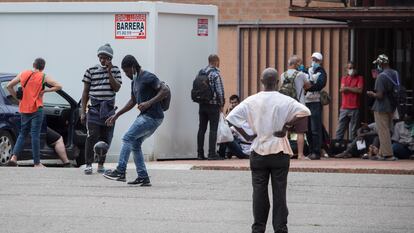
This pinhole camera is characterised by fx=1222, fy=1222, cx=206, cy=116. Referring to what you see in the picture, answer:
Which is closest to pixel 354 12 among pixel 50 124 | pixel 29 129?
pixel 50 124

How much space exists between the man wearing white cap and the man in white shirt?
9.51 metres

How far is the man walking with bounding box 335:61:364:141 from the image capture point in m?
22.0

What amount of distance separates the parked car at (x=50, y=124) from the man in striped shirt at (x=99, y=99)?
2223 millimetres

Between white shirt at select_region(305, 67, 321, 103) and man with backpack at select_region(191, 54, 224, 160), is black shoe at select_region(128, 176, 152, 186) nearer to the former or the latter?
man with backpack at select_region(191, 54, 224, 160)

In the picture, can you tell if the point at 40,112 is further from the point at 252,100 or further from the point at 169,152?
the point at 252,100

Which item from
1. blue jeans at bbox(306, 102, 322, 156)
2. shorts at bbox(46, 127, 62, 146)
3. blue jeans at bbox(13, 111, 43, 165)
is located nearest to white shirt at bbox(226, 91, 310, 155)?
blue jeans at bbox(13, 111, 43, 165)

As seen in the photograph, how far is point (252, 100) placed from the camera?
10.8 m

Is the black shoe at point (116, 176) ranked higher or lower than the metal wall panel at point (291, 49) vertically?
lower

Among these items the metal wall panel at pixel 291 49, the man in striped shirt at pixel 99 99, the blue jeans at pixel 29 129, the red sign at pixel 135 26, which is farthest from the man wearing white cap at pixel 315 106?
the man in striped shirt at pixel 99 99

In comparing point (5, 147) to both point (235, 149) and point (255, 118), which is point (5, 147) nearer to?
point (235, 149)

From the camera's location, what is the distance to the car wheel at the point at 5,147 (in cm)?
1812

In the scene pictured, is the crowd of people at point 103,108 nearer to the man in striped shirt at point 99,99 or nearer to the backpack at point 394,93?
the man in striped shirt at point 99,99

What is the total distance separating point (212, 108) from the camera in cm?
2002

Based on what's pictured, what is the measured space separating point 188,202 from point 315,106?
733 cm
